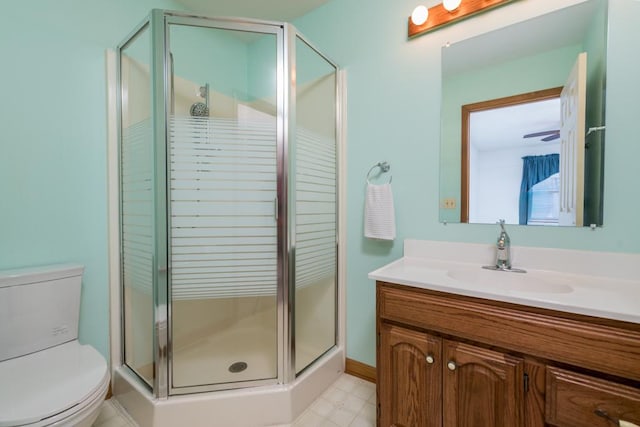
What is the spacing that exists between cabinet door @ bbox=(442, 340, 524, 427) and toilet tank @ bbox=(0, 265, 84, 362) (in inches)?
71.9

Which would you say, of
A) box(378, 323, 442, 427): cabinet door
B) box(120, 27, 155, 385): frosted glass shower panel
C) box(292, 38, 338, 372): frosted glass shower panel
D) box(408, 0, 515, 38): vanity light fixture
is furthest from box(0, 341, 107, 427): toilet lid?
box(408, 0, 515, 38): vanity light fixture

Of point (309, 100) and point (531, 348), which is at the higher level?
point (309, 100)

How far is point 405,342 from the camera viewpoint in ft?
3.97

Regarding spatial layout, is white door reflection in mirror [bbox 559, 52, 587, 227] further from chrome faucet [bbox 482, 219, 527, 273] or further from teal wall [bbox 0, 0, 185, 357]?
teal wall [bbox 0, 0, 185, 357]

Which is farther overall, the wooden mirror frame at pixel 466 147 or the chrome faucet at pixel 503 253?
the wooden mirror frame at pixel 466 147

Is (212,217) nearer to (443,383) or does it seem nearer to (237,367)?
(237,367)

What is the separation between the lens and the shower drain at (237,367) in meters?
1.58

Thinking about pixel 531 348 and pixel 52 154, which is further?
pixel 52 154

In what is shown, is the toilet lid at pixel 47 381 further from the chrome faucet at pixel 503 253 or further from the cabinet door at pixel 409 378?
the chrome faucet at pixel 503 253

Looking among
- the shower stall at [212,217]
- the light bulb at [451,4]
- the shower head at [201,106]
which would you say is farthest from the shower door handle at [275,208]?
the light bulb at [451,4]

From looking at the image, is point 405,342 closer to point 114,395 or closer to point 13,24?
point 114,395

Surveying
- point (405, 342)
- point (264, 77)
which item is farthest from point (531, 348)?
point (264, 77)

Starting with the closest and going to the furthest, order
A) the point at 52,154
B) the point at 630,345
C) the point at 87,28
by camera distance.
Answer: the point at 630,345 → the point at 52,154 → the point at 87,28

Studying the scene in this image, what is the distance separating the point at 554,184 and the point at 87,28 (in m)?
2.58
